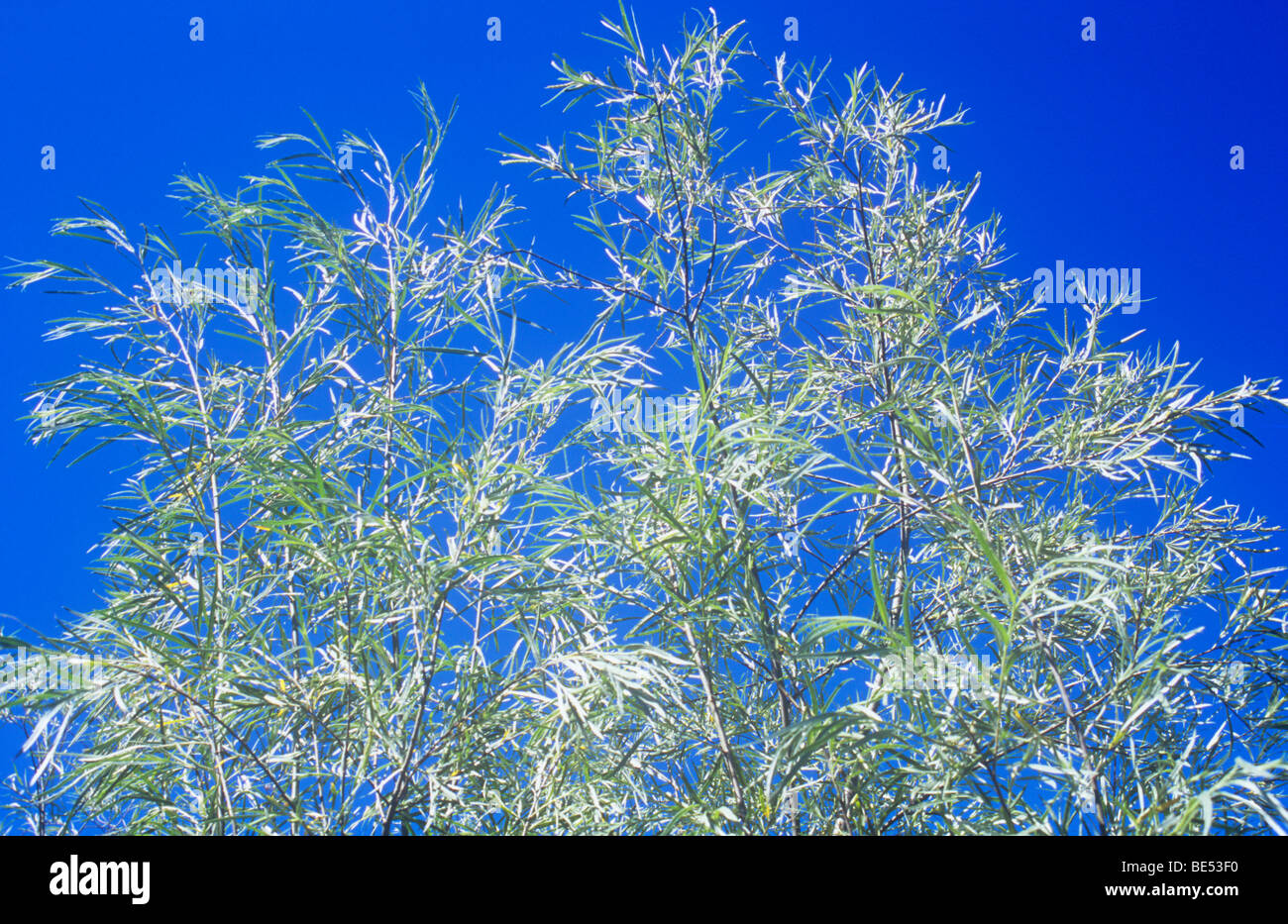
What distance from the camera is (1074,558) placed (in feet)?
3.46

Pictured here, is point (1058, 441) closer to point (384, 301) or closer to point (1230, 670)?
point (1230, 670)

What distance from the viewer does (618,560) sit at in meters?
1.36

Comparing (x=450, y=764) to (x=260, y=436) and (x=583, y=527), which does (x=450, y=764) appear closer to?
(x=583, y=527)

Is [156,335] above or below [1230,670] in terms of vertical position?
above

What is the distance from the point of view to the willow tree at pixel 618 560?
3.81ft

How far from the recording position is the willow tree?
45.7 inches

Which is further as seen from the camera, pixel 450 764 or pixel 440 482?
pixel 440 482

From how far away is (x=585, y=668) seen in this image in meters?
1.20
